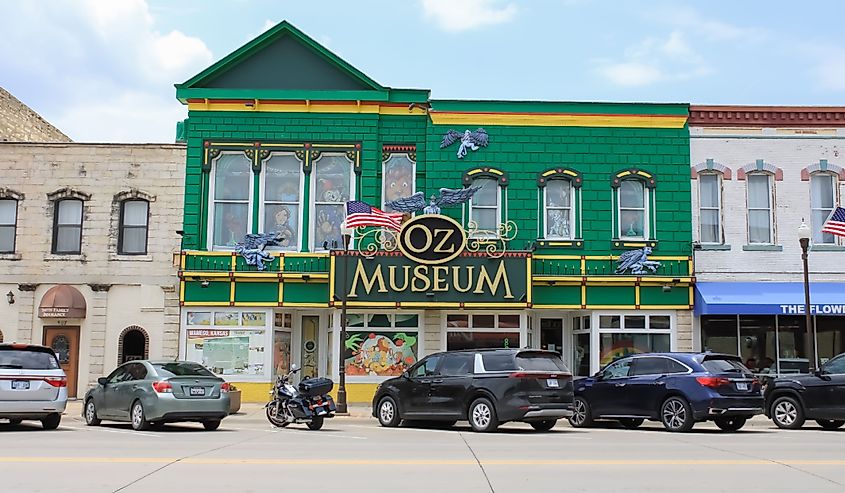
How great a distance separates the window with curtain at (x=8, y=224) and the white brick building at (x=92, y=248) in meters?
0.03

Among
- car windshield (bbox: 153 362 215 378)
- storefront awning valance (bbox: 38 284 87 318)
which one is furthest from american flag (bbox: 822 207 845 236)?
storefront awning valance (bbox: 38 284 87 318)

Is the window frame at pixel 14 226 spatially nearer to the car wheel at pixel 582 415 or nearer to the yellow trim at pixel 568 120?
the yellow trim at pixel 568 120

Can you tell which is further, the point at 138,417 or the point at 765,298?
the point at 765,298

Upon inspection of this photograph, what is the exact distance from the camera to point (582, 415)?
20594 millimetres

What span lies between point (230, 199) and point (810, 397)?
16540mm

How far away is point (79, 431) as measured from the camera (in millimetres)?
18266

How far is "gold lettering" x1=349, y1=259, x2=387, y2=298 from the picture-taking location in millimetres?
26984

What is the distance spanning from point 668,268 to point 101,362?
16567mm

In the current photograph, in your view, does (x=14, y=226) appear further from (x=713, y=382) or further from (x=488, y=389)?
(x=713, y=382)

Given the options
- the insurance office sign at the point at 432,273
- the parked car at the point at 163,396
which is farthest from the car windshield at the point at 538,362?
the insurance office sign at the point at 432,273

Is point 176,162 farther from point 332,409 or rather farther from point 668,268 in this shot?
point 668,268

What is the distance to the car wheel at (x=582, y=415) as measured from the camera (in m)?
20.5

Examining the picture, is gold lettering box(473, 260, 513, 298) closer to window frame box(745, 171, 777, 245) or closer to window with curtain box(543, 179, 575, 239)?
window with curtain box(543, 179, 575, 239)

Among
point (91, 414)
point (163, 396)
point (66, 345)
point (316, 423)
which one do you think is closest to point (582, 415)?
point (316, 423)
